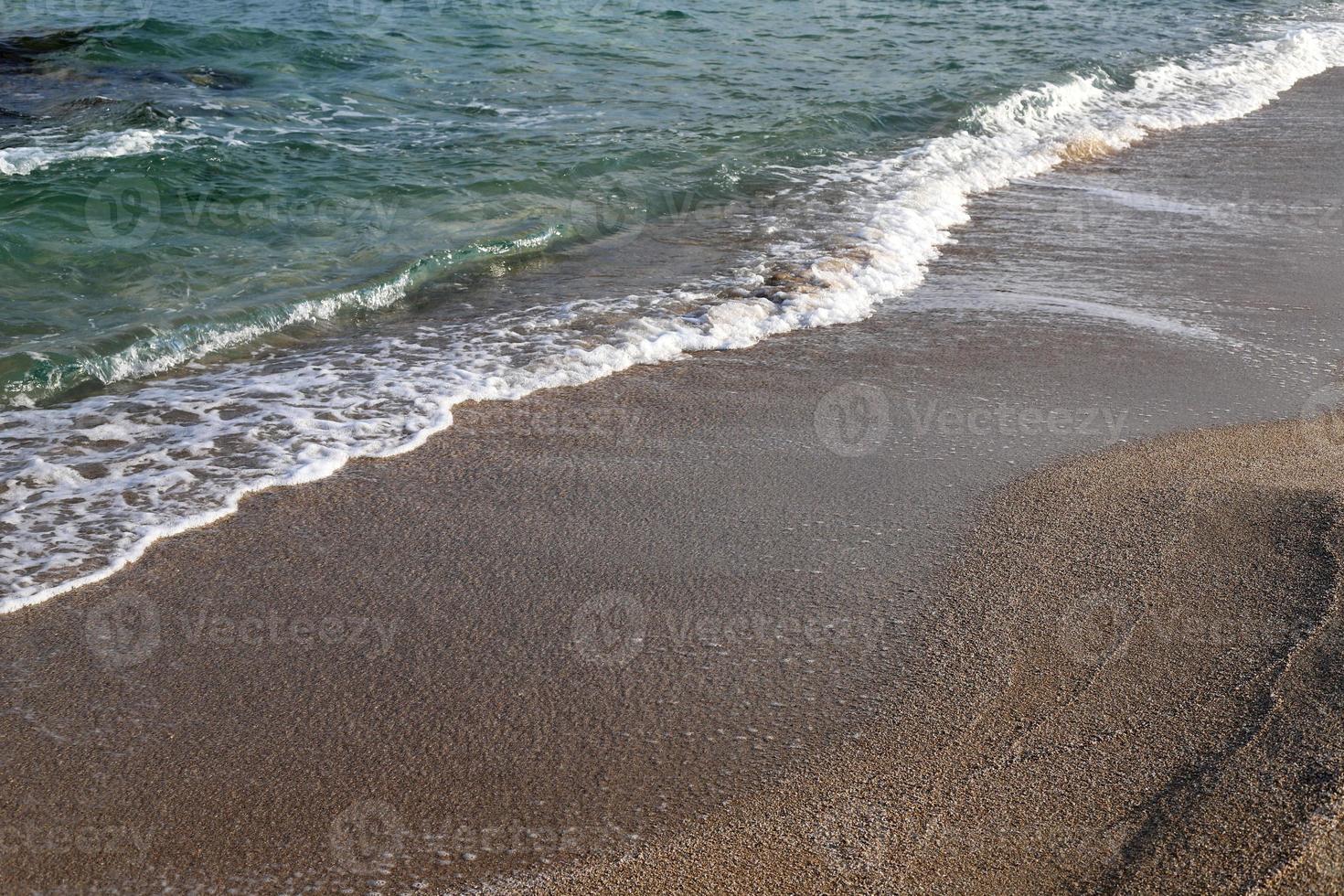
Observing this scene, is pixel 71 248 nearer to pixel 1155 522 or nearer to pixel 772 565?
pixel 772 565

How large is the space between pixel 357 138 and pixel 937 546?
24.1 ft

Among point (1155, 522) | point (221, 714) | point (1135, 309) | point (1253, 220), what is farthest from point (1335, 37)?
point (221, 714)

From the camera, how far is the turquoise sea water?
21.4 feet

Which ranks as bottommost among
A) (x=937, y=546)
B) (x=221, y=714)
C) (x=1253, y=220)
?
(x=221, y=714)

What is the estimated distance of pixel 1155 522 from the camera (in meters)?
3.98
